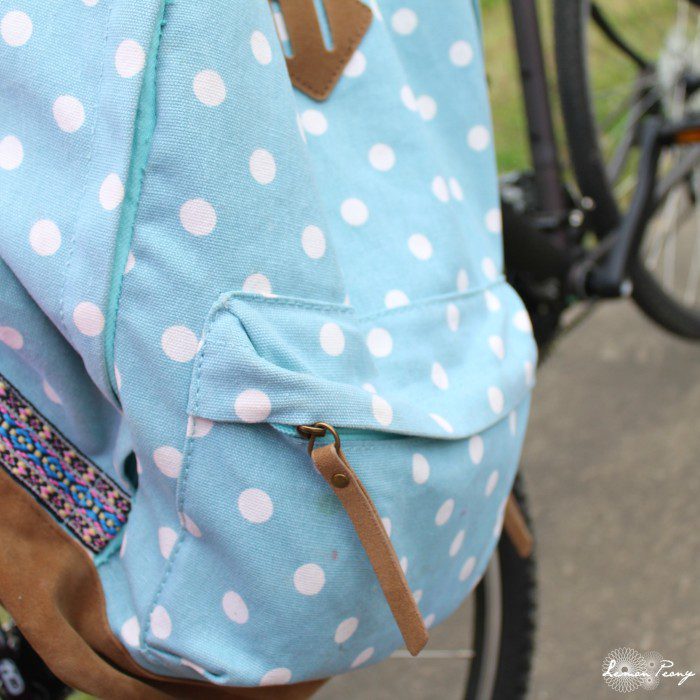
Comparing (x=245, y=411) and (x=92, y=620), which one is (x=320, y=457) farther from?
(x=92, y=620)

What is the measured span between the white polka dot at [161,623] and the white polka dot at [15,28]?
0.39m

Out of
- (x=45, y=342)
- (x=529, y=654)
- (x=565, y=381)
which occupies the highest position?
(x=45, y=342)

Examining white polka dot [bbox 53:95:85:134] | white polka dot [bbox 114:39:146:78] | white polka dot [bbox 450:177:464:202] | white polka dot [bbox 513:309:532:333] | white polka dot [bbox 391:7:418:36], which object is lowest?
white polka dot [bbox 513:309:532:333]

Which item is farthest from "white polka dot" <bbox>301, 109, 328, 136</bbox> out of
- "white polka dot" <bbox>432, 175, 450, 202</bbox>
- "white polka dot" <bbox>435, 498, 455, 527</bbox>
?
"white polka dot" <bbox>435, 498, 455, 527</bbox>

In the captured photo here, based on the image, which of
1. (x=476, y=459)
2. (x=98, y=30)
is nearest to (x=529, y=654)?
(x=476, y=459)

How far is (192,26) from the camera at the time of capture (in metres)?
0.52

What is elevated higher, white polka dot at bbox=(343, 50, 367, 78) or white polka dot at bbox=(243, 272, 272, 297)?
white polka dot at bbox=(343, 50, 367, 78)

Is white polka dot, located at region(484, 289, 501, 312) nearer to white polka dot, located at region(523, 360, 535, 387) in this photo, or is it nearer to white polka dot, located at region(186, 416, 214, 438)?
white polka dot, located at region(523, 360, 535, 387)

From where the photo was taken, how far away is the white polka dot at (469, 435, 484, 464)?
664mm

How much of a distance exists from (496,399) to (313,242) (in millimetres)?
228

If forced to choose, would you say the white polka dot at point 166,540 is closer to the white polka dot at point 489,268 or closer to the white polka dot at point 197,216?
the white polka dot at point 197,216

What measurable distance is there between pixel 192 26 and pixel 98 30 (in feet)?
0.19

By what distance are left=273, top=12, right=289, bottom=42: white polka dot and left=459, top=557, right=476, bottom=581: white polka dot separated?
0.47 meters

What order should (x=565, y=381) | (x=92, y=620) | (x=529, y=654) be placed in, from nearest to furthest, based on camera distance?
(x=92, y=620) < (x=529, y=654) < (x=565, y=381)
